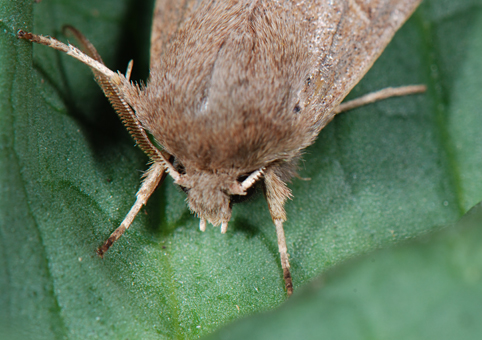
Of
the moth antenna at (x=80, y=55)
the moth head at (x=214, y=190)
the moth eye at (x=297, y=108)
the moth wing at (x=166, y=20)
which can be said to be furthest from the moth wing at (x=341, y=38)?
the moth antenna at (x=80, y=55)

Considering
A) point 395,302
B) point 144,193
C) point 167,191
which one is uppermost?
point 395,302

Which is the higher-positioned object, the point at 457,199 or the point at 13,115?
the point at 13,115

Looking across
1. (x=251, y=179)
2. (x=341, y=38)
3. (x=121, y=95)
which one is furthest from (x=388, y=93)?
(x=121, y=95)

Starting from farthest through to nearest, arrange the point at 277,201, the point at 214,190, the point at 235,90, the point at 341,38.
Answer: the point at 341,38
the point at 277,201
the point at 214,190
the point at 235,90

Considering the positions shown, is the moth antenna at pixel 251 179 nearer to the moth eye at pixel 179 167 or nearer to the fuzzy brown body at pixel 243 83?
the fuzzy brown body at pixel 243 83

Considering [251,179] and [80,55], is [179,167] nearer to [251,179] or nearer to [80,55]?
[251,179]

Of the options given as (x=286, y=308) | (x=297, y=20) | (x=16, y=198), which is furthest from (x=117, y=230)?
(x=297, y=20)

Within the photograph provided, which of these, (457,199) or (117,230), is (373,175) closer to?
(457,199)
